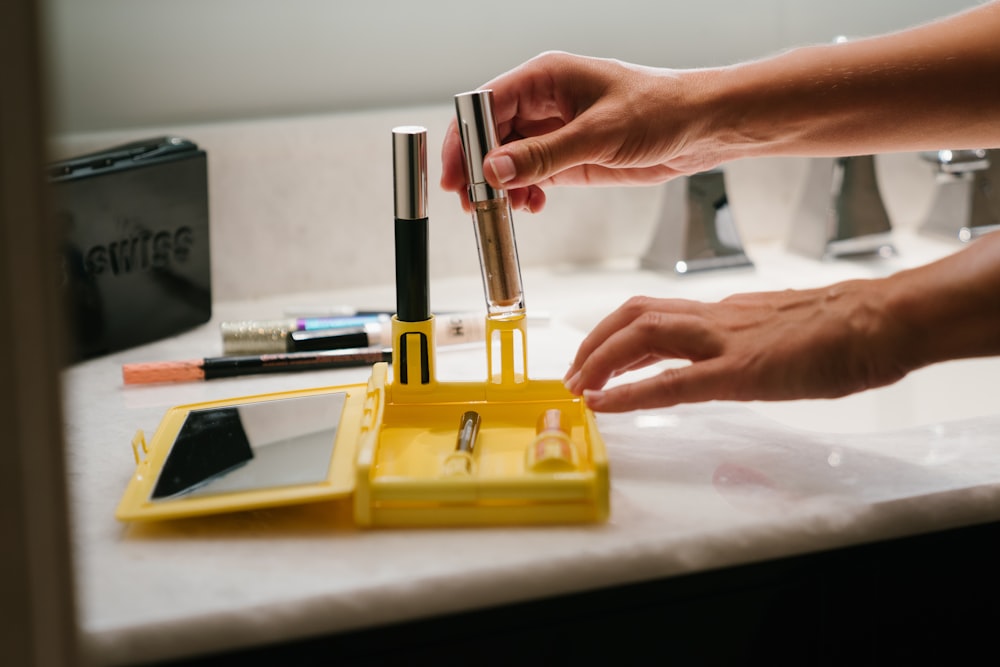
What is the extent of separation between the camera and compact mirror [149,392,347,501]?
572mm

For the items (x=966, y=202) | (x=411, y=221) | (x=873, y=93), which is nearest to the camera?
(x=411, y=221)

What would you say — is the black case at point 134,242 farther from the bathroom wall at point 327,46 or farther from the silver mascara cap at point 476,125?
the silver mascara cap at point 476,125

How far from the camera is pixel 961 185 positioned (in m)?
1.12

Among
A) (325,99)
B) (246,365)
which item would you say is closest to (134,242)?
(246,365)

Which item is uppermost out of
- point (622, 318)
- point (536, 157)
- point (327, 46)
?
point (327, 46)

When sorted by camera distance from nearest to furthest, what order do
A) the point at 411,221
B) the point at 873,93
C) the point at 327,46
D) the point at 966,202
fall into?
the point at 411,221 → the point at 873,93 → the point at 327,46 → the point at 966,202

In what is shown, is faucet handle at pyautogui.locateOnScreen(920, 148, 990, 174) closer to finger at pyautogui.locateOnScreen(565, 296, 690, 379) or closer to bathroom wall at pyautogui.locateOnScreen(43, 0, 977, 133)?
bathroom wall at pyautogui.locateOnScreen(43, 0, 977, 133)

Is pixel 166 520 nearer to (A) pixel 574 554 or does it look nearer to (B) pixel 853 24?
(A) pixel 574 554

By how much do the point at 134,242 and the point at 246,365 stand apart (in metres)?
0.14

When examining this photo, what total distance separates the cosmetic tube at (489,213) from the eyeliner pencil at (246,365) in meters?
0.14

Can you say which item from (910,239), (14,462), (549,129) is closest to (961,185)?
(910,239)

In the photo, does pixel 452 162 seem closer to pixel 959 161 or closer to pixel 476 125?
pixel 476 125

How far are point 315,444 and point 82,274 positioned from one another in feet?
0.99

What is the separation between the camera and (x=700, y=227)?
1043mm
